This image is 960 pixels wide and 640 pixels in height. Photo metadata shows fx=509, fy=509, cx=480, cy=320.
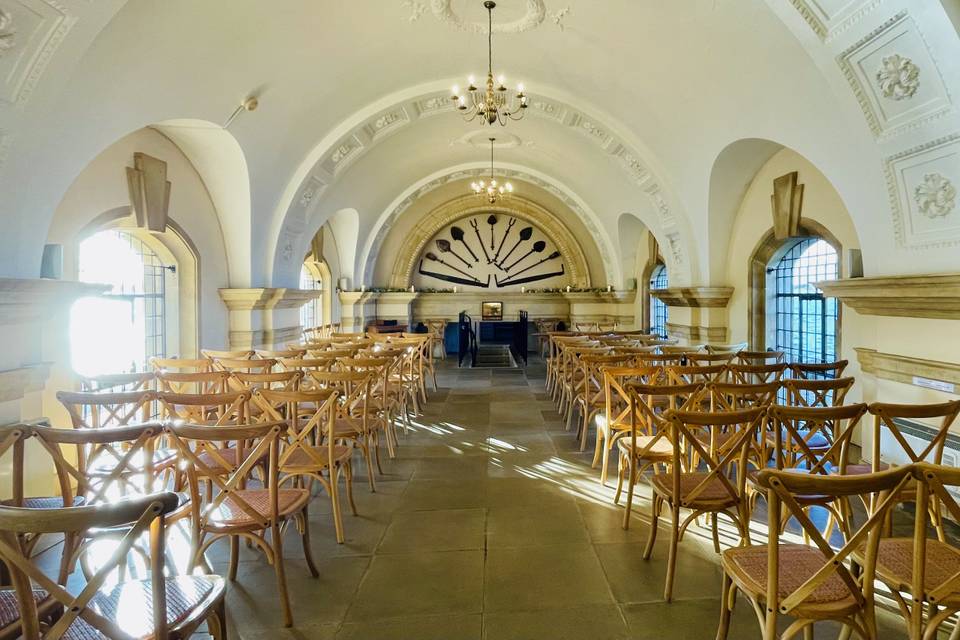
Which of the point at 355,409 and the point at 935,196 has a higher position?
the point at 935,196

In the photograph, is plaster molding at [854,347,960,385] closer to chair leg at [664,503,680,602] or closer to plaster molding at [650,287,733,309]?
chair leg at [664,503,680,602]

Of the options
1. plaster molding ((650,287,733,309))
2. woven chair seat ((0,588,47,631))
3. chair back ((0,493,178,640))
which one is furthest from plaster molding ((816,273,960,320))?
woven chair seat ((0,588,47,631))

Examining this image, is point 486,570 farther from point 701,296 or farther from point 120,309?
point 701,296

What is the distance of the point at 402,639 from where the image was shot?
229 cm

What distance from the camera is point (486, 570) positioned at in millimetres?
2877

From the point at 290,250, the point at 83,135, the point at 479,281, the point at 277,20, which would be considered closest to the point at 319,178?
the point at 290,250

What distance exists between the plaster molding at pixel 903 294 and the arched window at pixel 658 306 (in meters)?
7.33

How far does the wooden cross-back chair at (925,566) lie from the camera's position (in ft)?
5.33

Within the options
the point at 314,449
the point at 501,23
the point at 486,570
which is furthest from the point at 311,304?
the point at 486,570

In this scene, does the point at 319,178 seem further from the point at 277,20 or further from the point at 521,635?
the point at 521,635

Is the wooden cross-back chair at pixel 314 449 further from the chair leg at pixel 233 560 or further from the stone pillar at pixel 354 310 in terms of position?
the stone pillar at pixel 354 310

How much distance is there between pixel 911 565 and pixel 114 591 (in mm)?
2992

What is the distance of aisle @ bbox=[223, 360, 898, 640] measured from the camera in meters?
2.39

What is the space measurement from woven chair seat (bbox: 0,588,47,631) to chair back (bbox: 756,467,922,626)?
2.40 metres
